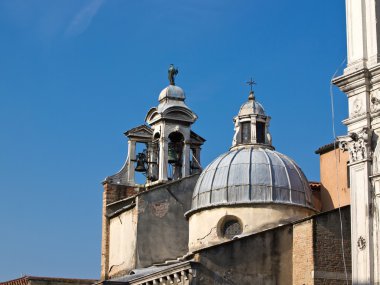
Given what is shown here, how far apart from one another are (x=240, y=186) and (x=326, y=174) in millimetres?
5895

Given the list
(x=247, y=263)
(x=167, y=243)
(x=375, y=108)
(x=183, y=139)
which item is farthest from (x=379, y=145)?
(x=183, y=139)

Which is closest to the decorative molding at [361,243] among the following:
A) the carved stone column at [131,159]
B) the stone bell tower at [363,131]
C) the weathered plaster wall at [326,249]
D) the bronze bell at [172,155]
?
the stone bell tower at [363,131]

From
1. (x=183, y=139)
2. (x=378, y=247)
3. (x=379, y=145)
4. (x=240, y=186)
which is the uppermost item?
(x=183, y=139)

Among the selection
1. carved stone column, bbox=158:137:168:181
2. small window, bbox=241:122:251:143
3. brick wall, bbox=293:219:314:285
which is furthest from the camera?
carved stone column, bbox=158:137:168:181

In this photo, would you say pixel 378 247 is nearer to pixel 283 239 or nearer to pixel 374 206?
pixel 374 206

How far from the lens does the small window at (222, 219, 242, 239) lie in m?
35.1

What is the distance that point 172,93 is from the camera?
42062mm

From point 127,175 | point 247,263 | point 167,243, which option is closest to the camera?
point 247,263

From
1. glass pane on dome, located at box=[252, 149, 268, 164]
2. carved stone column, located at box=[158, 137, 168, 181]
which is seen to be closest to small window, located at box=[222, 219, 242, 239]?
glass pane on dome, located at box=[252, 149, 268, 164]

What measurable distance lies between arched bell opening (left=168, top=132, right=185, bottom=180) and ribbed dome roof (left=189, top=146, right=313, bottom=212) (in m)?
4.97

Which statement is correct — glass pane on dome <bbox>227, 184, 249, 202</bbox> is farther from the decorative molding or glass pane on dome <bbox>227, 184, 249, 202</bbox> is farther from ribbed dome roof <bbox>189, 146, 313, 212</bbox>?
the decorative molding

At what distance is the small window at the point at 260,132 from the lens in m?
37.3

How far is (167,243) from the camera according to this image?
38469mm

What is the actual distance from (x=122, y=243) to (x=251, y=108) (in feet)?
21.9
